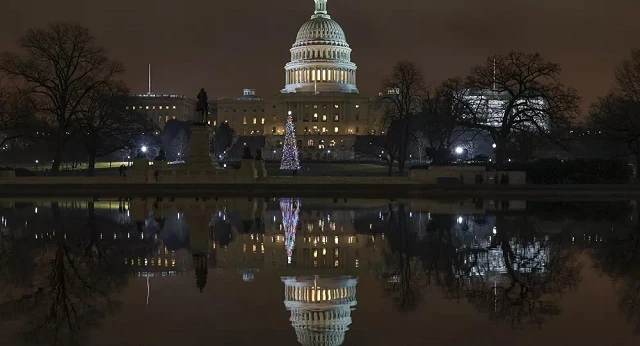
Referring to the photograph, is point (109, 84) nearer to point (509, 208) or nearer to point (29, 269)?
point (509, 208)

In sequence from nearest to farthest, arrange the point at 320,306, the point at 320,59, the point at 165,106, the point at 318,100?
the point at 320,306 < the point at 318,100 < the point at 320,59 < the point at 165,106

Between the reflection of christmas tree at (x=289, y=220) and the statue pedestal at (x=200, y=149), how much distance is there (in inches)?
510

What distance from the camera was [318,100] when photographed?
510 feet

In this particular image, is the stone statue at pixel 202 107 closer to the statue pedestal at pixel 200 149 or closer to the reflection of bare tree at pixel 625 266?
the statue pedestal at pixel 200 149

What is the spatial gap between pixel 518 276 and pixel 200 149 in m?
37.6

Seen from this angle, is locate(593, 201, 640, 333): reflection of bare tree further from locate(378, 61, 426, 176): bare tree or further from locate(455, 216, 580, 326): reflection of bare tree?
locate(378, 61, 426, 176): bare tree

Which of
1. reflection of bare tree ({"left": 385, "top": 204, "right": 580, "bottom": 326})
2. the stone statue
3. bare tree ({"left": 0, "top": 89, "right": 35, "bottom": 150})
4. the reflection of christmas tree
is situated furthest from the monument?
reflection of bare tree ({"left": 385, "top": 204, "right": 580, "bottom": 326})

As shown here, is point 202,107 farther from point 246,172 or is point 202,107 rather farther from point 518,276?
point 518,276

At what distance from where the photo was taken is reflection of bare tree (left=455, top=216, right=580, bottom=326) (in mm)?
12125

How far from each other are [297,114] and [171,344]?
14648 cm

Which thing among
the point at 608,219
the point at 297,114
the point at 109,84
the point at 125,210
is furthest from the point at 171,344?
the point at 297,114

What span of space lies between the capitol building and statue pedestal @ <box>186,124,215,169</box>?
97.8 metres

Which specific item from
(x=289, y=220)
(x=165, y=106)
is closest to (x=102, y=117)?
(x=289, y=220)

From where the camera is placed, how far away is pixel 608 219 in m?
26.5
